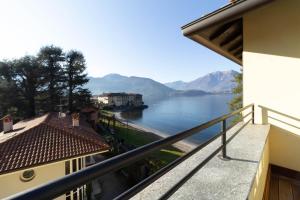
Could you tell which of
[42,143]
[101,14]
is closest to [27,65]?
[101,14]

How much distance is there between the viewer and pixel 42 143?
820 cm

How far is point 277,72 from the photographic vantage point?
138 inches

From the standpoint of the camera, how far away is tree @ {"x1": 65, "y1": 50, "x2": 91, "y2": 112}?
3212 centimetres

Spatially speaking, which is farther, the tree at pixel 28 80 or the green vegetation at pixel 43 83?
the tree at pixel 28 80

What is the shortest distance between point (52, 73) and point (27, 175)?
1039 inches

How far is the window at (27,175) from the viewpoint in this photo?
7082 millimetres

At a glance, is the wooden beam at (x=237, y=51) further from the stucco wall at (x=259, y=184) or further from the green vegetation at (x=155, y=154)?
the stucco wall at (x=259, y=184)

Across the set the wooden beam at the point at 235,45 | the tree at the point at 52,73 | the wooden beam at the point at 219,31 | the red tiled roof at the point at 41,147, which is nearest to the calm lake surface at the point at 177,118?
the red tiled roof at the point at 41,147

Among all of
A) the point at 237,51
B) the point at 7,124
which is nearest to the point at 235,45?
the point at 237,51

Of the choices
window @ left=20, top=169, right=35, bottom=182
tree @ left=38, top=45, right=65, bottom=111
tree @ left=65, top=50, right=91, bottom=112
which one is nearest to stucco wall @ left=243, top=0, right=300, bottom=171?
window @ left=20, top=169, right=35, bottom=182

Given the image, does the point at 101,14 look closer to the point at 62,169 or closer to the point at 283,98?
the point at 62,169

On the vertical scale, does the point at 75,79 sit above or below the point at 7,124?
above

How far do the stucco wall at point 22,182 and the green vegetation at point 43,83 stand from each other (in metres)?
22.5

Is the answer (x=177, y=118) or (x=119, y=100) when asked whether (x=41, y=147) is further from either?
(x=119, y=100)
